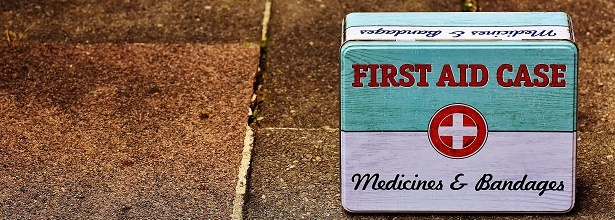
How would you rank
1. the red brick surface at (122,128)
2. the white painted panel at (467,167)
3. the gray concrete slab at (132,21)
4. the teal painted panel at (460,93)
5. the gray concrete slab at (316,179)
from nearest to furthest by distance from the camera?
1. the teal painted panel at (460,93)
2. the white painted panel at (467,167)
3. the gray concrete slab at (316,179)
4. the red brick surface at (122,128)
5. the gray concrete slab at (132,21)

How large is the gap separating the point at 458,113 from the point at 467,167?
217 millimetres

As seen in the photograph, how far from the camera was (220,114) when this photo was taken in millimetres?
4785

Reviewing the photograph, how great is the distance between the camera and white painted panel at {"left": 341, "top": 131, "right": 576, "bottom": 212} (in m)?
3.85

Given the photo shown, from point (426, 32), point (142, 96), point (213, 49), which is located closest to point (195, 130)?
point (142, 96)

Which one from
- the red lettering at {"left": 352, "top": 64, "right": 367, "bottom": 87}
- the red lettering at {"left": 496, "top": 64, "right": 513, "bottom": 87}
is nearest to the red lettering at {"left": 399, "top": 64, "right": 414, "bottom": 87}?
the red lettering at {"left": 352, "top": 64, "right": 367, "bottom": 87}

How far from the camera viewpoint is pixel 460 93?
12.4ft

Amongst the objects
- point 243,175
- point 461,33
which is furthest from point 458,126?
point 243,175

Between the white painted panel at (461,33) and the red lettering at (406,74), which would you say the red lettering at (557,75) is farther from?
the red lettering at (406,74)

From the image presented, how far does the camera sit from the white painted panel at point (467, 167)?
3846 millimetres

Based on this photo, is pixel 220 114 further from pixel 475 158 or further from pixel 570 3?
pixel 570 3

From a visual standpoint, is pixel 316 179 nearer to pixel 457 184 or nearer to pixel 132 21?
pixel 457 184

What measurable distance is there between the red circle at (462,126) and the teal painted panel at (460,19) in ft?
1.08

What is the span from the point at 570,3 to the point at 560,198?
2.11m

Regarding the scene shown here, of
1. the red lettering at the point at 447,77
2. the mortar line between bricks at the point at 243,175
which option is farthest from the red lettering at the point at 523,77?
the mortar line between bricks at the point at 243,175
